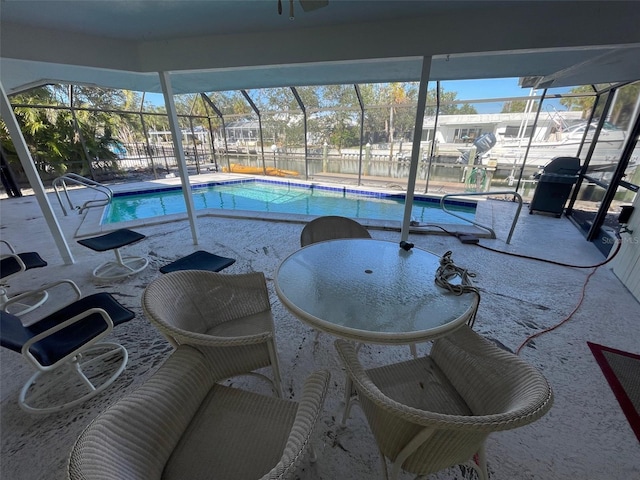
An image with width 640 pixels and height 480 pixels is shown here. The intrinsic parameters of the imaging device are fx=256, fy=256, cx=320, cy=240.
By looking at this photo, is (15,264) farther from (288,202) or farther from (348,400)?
(288,202)

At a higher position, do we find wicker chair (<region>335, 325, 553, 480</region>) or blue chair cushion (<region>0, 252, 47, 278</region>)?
wicker chair (<region>335, 325, 553, 480</region>)

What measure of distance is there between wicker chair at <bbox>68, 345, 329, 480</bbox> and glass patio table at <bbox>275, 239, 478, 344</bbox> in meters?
0.29

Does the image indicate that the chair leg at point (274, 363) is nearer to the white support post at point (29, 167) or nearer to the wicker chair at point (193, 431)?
the wicker chair at point (193, 431)

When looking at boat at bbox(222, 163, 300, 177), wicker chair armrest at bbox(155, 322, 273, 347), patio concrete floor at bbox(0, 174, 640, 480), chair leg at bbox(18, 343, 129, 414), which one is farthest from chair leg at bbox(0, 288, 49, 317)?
boat at bbox(222, 163, 300, 177)

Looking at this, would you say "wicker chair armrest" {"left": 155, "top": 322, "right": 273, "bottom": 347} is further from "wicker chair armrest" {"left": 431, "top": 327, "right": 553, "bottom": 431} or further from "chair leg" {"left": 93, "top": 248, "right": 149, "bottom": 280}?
"chair leg" {"left": 93, "top": 248, "right": 149, "bottom": 280}

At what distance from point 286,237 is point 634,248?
368 cm

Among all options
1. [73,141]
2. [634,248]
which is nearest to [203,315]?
[634,248]

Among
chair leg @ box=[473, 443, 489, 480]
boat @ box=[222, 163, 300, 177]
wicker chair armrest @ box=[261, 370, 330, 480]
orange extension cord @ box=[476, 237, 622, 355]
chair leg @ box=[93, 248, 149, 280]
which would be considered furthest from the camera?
boat @ box=[222, 163, 300, 177]

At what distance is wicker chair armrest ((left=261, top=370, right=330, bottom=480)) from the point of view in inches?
24.7

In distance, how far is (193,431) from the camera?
925 millimetres

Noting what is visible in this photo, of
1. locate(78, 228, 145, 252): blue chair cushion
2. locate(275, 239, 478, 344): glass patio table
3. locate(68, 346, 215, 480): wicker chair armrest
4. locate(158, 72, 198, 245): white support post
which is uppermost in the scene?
locate(158, 72, 198, 245): white support post

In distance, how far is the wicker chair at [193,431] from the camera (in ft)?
2.25

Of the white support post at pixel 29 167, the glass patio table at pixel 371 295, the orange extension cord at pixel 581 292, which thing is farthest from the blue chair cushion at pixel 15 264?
the orange extension cord at pixel 581 292

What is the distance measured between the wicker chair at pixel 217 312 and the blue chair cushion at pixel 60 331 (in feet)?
1.46
